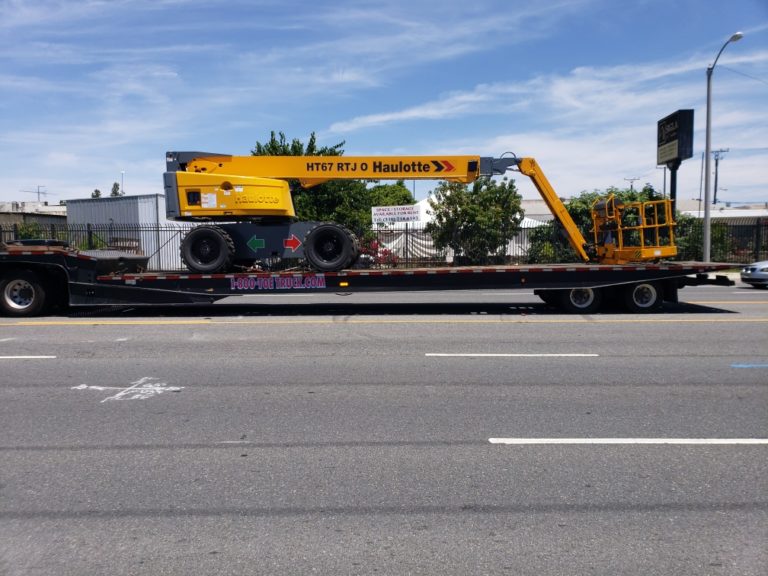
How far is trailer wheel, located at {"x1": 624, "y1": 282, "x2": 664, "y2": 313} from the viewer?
13.4 metres

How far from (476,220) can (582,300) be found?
14472mm

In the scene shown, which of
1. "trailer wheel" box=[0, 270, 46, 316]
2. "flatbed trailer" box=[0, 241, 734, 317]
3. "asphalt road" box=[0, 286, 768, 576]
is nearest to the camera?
"asphalt road" box=[0, 286, 768, 576]

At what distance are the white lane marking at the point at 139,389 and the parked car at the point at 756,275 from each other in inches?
706

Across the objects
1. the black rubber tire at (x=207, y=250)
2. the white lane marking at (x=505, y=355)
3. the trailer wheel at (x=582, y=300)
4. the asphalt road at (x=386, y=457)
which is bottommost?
the asphalt road at (x=386, y=457)

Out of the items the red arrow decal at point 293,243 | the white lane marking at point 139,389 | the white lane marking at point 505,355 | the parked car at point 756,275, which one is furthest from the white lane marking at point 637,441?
the parked car at point 756,275

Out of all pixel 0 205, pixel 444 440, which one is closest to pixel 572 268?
pixel 444 440

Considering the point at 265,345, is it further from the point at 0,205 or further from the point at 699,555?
the point at 0,205

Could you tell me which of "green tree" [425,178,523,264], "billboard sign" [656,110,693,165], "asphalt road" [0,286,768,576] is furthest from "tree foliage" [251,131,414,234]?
"asphalt road" [0,286,768,576]

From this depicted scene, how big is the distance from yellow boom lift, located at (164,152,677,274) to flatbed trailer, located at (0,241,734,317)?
0.59 m

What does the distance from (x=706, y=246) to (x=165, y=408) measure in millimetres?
22120

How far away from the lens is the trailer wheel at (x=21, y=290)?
1334 cm

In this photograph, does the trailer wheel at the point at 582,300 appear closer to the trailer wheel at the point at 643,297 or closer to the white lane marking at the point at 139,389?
the trailer wheel at the point at 643,297

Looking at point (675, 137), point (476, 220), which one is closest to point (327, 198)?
point (476, 220)

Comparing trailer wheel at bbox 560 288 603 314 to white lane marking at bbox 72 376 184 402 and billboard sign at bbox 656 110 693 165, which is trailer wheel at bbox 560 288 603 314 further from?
billboard sign at bbox 656 110 693 165
